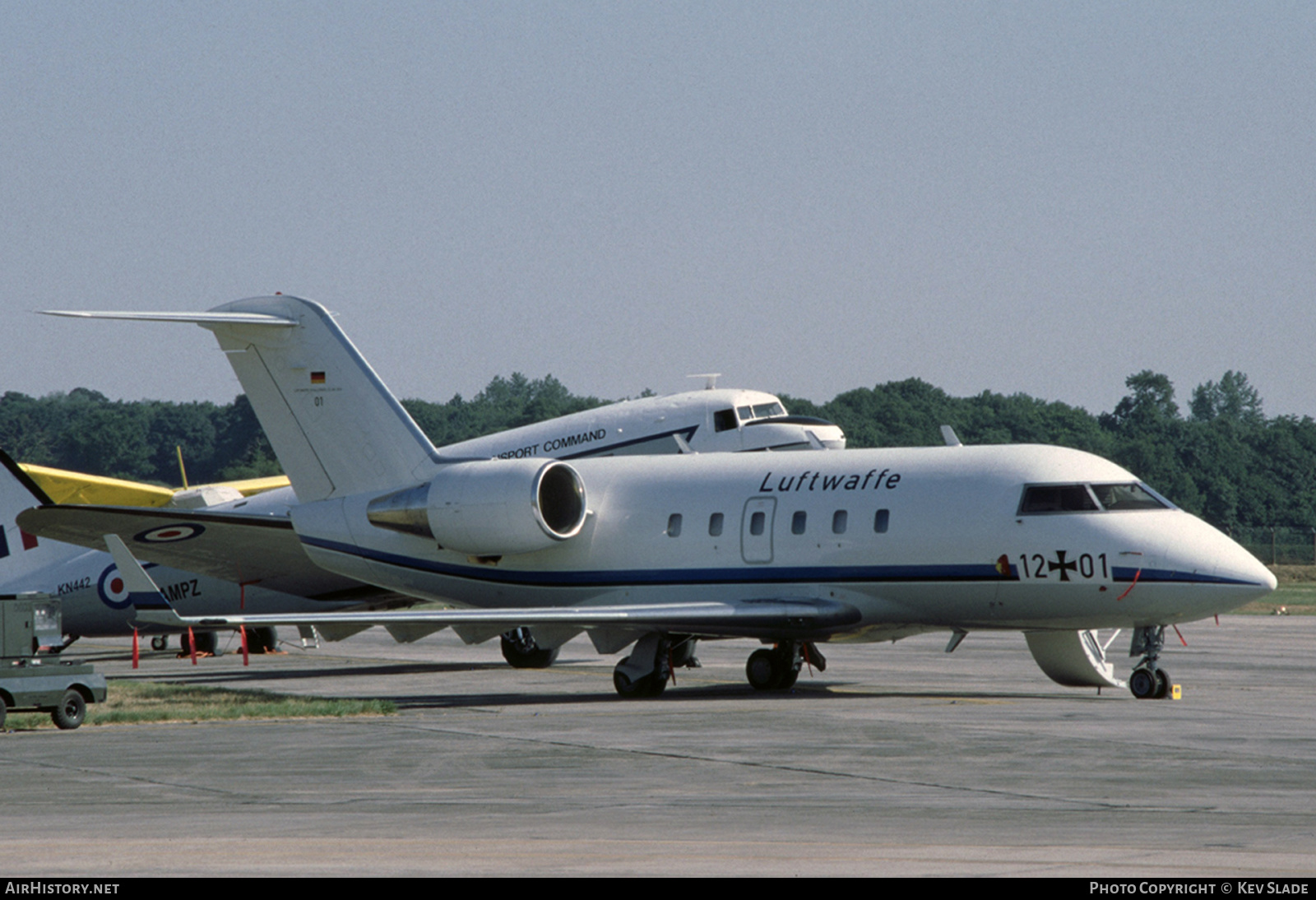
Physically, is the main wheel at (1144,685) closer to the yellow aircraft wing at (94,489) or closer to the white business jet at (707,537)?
the white business jet at (707,537)

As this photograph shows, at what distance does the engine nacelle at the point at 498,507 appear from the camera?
26.5m

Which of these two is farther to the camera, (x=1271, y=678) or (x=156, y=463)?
(x=156, y=463)

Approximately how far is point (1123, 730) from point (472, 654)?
69.9 feet

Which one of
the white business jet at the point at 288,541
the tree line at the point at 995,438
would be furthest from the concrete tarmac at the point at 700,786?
the tree line at the point at 995,438

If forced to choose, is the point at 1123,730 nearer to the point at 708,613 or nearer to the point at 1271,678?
the point at 708,613

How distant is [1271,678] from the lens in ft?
92.1

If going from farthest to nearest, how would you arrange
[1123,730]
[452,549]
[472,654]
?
[472,654] → [452,549] → [1123,730]

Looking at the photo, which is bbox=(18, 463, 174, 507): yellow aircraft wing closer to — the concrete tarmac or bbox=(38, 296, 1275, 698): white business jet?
bbox=(38, 296, 1275, 698): white business jet

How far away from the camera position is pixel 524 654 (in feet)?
105

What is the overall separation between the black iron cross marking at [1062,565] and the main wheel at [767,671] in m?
4.55

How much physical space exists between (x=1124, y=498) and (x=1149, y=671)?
233 cm

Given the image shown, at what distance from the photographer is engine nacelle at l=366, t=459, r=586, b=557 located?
26.5m
